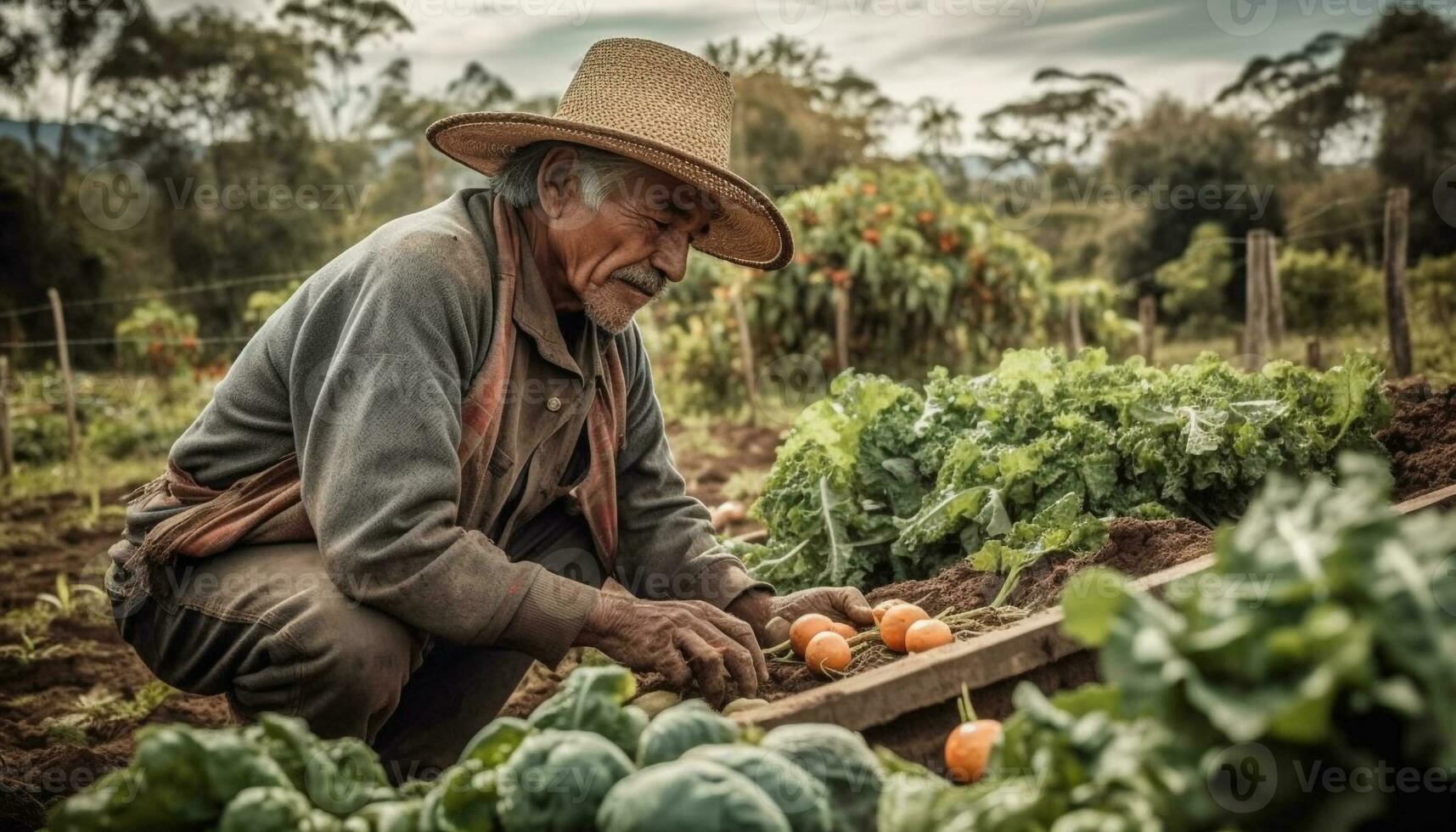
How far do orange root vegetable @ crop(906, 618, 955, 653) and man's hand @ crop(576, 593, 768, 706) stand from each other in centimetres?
45

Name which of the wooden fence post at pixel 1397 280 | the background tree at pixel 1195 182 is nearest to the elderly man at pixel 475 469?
the wooden fence post at pixel 1397 280

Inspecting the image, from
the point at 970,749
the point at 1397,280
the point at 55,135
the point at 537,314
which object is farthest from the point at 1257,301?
the point at 55,135

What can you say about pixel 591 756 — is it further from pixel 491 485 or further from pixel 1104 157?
pixel 1104 157

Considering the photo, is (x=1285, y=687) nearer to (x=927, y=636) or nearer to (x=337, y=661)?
(x=927, y=636)

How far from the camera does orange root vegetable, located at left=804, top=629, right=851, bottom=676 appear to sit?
10.3 feet

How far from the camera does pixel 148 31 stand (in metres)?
29.5

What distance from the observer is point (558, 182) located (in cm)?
346

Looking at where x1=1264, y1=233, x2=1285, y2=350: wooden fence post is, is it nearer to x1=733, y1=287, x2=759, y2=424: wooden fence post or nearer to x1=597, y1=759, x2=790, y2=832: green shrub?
x1=733, y1=287, x2=759, y2=424: wooden fence post

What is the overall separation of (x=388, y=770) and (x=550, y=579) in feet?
3.19

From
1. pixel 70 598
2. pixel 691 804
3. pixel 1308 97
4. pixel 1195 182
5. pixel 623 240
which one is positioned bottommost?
pixel 70 598

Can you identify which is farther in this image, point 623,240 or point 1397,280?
point 1397,280

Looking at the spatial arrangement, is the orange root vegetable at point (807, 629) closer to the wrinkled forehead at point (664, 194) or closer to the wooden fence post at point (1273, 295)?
the wrinkled forehead at point (664, 194)

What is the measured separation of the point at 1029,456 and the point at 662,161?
168 cm

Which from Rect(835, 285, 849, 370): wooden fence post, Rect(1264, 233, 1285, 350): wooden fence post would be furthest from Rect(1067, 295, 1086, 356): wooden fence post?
Rect(835, 285, 849, 370): wooden fence post
